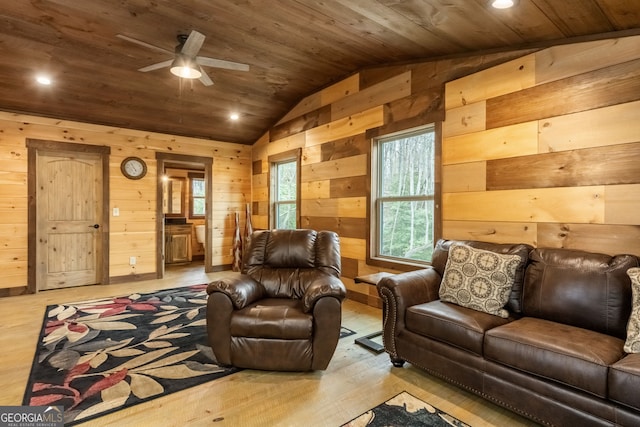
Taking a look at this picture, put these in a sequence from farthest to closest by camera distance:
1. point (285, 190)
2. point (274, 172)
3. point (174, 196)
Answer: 1. point (174, 196)
2. point (274, 172)
3. point (285, 190)

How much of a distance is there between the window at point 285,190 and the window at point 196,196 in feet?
9.08

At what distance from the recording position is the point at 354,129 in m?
4.29

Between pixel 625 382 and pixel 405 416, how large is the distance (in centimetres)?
107

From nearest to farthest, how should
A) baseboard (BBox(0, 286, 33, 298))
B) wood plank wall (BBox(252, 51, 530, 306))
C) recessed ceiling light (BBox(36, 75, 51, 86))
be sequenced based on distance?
wood plank wall (BBox(252, 51, 530, 306)) < recessed ceiling light (BBox(36, 75, 51, 86)) < baseboard (BBox(0, 286, 33, 298))

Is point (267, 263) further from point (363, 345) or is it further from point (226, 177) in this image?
point (226, 177)

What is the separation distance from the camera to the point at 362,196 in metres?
4.16

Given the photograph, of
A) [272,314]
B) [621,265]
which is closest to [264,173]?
[272,314]

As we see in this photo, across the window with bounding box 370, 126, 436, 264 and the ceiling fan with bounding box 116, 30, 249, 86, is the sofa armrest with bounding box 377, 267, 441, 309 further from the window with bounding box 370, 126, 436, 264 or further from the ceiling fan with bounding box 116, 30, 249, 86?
the ceiling fan with bounding box 116, 30, 249, 86

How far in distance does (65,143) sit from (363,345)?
16.6ft

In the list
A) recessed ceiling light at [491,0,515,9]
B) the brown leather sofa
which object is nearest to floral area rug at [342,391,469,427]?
the brown leather sofa

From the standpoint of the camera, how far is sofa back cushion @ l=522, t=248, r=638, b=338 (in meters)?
1.95

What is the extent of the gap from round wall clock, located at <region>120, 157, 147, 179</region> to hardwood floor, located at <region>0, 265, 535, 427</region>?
3012 millimetres

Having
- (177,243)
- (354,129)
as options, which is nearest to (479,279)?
(354,129)

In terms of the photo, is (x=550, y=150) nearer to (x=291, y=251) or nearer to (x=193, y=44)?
(x=291, y=251)
